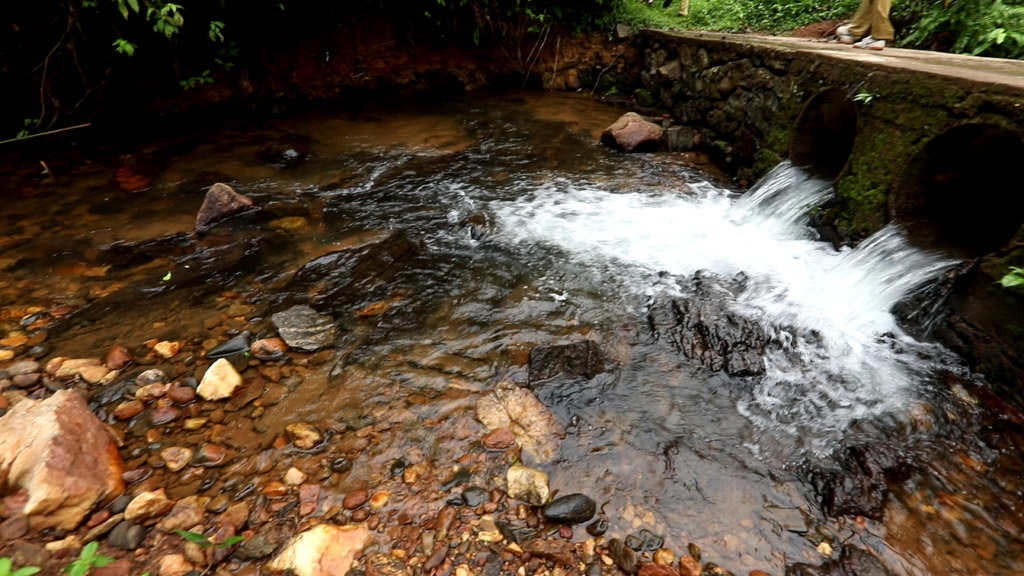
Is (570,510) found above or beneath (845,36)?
beneath

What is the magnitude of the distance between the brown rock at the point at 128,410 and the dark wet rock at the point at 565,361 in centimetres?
235

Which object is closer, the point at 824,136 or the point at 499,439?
the point at 499,439

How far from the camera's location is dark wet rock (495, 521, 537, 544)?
2.12m

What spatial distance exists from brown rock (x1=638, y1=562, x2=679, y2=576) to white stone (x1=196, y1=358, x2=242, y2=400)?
2531mm

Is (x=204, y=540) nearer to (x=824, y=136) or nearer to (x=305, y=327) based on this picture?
(x=305, y=327)

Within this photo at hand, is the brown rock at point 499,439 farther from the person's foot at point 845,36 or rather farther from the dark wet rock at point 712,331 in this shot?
the person's foot at point 845,36

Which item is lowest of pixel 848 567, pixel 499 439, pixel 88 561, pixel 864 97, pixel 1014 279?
pixel 848 567

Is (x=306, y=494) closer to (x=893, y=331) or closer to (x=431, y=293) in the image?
(x=431, y=293)

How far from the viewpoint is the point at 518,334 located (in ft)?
11.2

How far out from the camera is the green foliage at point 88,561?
167 centimetres

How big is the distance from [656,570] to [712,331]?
1.85 m

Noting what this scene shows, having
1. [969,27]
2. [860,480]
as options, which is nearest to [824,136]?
[969,27]

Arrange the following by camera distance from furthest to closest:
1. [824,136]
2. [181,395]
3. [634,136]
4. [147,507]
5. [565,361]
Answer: [634,136] < [824,136] < [565,361] < [181,395] < [147,507]

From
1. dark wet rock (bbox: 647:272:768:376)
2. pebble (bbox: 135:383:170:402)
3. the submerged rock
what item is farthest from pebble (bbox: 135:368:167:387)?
dark wet rock (bbox: 647:272:768:376)
